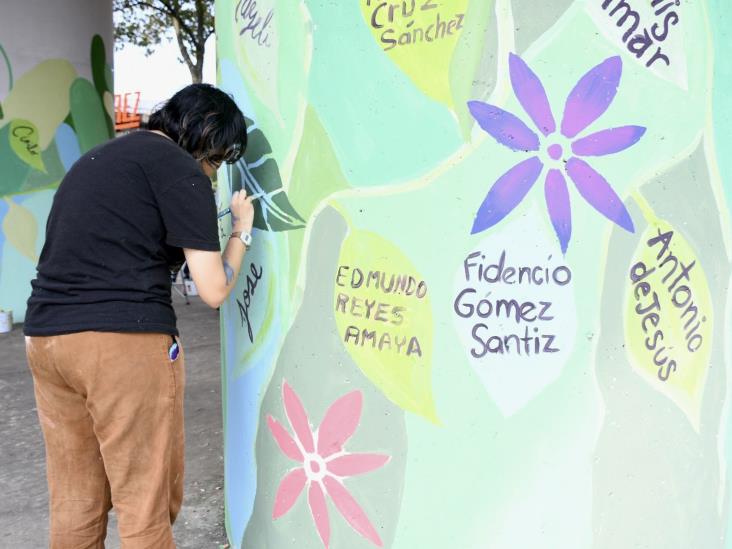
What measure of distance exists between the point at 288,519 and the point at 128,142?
3.95ft

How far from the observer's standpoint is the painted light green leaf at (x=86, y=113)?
7.18 metres

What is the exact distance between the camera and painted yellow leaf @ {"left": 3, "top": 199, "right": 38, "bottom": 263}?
6891 millimetres

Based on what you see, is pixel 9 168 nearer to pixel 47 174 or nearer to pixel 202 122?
pixel 47 174

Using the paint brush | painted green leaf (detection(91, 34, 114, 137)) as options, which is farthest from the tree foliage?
the paint brush

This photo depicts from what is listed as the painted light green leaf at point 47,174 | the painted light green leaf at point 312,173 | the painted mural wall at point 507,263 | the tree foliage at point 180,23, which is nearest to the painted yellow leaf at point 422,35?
the painted mural wall at point 507,263

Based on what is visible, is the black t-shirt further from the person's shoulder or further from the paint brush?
the paint brush

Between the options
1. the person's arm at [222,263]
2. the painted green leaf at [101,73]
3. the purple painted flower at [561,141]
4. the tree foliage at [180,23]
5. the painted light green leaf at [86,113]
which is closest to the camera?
the purple painted flower at [561,141]

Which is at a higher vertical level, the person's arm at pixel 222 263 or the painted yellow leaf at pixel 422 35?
the painted yellow leaf at pixel 422 35

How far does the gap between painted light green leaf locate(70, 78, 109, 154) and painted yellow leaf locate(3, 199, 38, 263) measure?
806mm

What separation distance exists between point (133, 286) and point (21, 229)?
5576 millimetres

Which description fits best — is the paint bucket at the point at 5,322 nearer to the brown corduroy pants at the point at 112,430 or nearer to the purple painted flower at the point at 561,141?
the brown corduroy pants at the point at 112,430

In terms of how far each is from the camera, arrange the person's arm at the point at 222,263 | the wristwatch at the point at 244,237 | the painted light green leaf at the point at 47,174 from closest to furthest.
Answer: the person's arm at the point at 222,263 → the wristwatch at the point at 244,237 → the painted light green leaf at the point at 47,174

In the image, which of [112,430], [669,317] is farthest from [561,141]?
[112,430]

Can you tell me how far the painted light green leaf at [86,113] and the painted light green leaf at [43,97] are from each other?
3.1 inches
